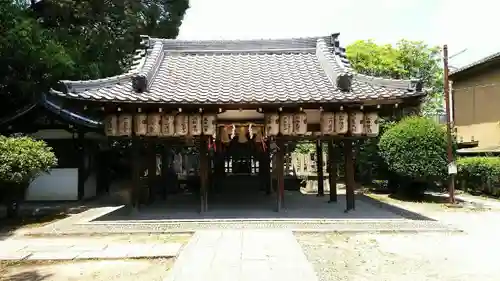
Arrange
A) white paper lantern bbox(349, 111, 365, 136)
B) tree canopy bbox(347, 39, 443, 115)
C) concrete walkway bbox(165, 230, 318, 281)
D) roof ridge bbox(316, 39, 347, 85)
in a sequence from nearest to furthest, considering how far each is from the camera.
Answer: concrete walkway bbox(165, 230, 318, 281) < white paper lantern bbox(349, 111, 365, 136) < roof ridge bbox(316, 39, 347, 85) < tree canopy bbox(347, 39, 443, 115)

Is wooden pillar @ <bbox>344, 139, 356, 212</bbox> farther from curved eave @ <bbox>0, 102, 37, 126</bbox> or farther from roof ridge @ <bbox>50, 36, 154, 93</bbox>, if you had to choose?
curved eave @ <bbox>0, 102, 37, 126</bbox>

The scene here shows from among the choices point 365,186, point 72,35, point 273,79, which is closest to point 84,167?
point 72,35

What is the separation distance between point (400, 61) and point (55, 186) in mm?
24262

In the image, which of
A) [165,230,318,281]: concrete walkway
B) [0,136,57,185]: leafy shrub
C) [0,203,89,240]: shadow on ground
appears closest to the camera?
[165,230,318,281]: concrete walkway

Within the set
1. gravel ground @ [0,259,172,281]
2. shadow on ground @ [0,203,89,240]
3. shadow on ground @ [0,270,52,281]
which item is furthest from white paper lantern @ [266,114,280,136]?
shadow on ground @ [0,203,89,240]

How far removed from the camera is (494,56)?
2319 centimetres

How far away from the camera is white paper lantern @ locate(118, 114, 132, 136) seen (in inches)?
468

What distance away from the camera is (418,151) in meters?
17.9

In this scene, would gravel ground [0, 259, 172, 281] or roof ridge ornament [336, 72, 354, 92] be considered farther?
roof ridge ornament [336, 72, 354, 92]

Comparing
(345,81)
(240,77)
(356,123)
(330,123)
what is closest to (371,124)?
(356,123)

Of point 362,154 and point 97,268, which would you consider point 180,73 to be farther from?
point 362,154

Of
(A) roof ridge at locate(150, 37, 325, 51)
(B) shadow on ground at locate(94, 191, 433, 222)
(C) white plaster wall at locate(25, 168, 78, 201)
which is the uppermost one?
(A) roof ridge at locate(150, 37, 325, 51)

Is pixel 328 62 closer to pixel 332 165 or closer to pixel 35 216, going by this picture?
pixel 332 165

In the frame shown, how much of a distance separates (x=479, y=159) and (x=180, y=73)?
16.1m
